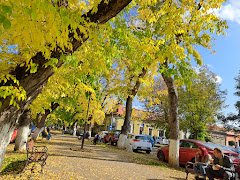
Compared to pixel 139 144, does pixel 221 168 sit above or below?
below

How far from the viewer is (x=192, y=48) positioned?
15680 mm

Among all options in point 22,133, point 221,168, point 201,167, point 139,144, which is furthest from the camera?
point 139,144

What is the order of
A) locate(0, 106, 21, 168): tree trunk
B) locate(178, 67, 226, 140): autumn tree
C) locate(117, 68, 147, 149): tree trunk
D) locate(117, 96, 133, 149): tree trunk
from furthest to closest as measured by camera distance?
locate(178, 67, 226, 140): autumn tree → locate(117, 96, 133, 149): tree trunk → locate(117, 68, 147, 149): tree trunk → locate(0, 106, 21, 168): tree trunk

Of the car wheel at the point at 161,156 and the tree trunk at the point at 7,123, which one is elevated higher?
the tree trunk at the point at 7,123

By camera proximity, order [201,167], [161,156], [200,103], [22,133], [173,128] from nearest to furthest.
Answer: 1. [201,167]
2. [22,133]
3. [173,128]
4. [161,156]
5. [200,103]

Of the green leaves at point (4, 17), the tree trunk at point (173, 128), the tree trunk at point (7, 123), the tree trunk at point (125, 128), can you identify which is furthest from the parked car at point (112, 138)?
the green leaves at point (4, 17)

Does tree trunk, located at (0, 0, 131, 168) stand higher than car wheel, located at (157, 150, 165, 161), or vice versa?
tree trunk, located at (0, 0, 131, 168)

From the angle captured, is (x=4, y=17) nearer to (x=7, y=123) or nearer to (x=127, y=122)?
(x=7, y=123)

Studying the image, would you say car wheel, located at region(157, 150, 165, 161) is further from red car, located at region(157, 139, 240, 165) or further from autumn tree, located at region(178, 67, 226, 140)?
autumn tree, located at region(178, 67, 226, 140)

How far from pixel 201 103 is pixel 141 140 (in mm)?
12160

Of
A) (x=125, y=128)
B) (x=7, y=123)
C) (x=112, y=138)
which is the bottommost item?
(x=112, y=138)

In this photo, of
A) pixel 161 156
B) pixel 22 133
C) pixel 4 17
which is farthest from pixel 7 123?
pixel 161 156

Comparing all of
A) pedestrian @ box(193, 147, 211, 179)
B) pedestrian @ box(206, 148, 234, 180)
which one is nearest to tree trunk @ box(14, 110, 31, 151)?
pedestrian @ box(193, 147, 211, 179)

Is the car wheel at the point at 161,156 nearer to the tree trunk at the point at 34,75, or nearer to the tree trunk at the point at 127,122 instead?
the tree trunk at the point at 127,122
